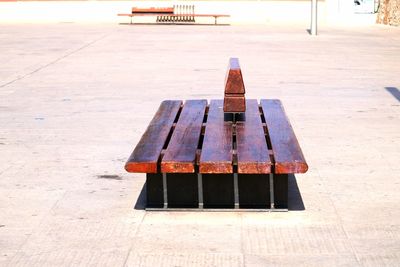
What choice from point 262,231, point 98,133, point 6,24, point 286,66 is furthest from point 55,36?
point 262,231

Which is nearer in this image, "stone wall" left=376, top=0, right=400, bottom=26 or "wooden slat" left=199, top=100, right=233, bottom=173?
"wooden slat" left=199, top=100, right=233, bottom=173

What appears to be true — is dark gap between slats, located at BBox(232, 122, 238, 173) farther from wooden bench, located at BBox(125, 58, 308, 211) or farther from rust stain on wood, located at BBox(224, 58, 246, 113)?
rust stain on wood, located at BBox(224, 58, 246, 113)

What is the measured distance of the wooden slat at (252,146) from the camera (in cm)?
616

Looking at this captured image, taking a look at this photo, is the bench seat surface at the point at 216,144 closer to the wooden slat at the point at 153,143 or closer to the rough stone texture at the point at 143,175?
the wooden slat at the point at 153,143

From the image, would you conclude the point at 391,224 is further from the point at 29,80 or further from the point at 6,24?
the point at 6,24

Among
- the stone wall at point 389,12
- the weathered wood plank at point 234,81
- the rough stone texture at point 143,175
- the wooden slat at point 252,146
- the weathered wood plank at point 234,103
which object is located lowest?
the stone wall at point 389,12

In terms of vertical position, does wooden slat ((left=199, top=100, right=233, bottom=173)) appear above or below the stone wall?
above

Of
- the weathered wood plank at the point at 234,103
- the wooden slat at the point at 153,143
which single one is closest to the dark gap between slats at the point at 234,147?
the weathered wood plank at the point at 234,103

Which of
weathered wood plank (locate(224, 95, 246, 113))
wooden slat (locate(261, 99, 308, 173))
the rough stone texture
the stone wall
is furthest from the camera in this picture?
the stone wall

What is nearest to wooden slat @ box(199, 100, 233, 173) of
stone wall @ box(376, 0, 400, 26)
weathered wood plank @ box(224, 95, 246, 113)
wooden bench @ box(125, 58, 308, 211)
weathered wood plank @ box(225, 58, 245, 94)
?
wooden bench @ box(125, 58, 308, 211)

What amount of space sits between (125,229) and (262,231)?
3.09 ft

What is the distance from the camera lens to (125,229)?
618cm

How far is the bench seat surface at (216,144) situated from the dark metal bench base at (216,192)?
0.61 ft

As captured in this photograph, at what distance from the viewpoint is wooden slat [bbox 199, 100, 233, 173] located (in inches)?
243
